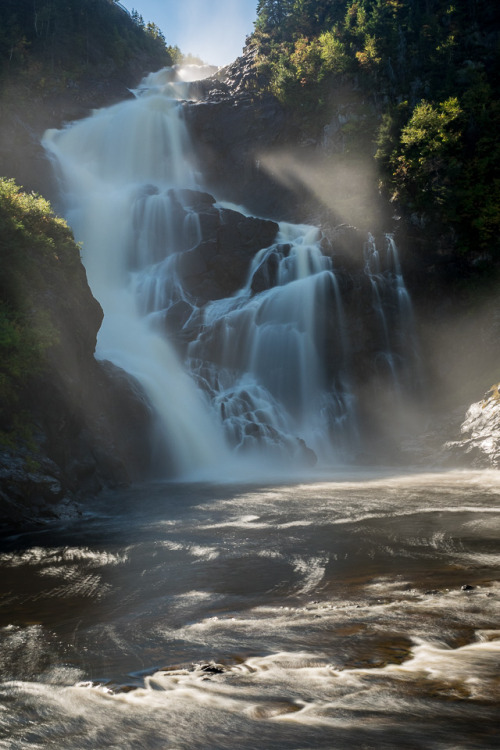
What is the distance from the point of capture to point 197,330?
28.1 meters

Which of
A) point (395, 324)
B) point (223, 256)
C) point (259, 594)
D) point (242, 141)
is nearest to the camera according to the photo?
point (259, 594)

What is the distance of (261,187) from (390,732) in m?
44.6

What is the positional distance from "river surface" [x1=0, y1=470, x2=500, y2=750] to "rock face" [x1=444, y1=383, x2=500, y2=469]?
9016 mm

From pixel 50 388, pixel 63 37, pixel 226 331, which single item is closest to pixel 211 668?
pixel 50 388

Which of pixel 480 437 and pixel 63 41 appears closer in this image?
pixel 480 437

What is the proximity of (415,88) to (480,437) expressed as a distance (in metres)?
29.1

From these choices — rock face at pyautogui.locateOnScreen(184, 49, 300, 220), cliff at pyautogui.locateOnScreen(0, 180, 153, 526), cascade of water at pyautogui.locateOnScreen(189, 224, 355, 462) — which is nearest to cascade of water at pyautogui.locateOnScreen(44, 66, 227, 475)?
rock face at pyautogui.locateOnScreen(184, 49, 300, 220)

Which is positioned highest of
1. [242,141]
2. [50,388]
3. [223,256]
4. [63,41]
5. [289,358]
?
[63,41]

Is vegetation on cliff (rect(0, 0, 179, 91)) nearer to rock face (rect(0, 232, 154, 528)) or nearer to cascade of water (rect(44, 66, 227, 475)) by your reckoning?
cascade of water (rect(44, 66, 227, 475))

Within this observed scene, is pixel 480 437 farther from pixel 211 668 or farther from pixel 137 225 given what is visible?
pixel 137 225

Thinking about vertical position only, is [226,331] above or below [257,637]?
above

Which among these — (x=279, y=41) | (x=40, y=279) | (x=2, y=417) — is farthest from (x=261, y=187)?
(x=2, y=417)

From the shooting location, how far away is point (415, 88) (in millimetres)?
37344

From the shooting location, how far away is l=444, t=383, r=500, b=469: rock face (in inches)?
751
